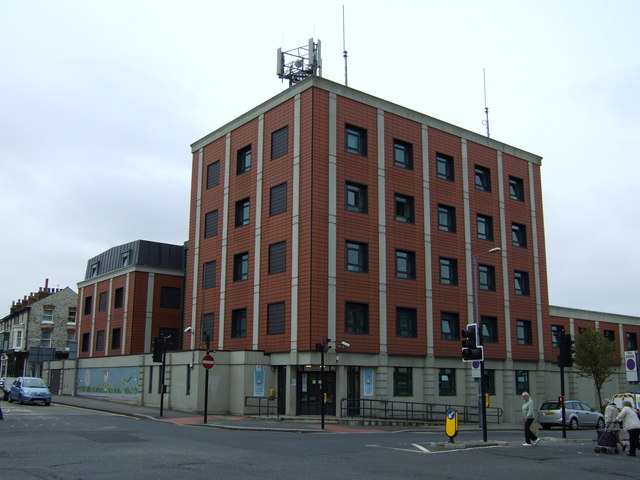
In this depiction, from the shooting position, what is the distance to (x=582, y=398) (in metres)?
47.6

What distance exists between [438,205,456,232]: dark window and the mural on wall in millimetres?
20724

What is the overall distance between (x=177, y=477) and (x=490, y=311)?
3128 cm

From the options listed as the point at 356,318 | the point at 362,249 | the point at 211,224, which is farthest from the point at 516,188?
the point at 211,224

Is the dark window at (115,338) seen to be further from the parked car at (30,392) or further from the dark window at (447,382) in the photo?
the dark window at (447,382)

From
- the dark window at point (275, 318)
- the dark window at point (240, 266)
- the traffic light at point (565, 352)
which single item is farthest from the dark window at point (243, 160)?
the traffic light at point (565, 352)

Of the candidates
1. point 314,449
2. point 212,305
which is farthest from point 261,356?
point 314,449

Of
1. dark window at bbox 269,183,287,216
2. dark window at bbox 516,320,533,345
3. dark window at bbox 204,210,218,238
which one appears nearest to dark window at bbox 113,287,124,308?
dark window at bbox 204,210,218,238

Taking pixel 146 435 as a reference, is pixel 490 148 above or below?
above

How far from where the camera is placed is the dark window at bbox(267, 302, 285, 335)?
34.0m

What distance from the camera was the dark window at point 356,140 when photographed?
35719mm

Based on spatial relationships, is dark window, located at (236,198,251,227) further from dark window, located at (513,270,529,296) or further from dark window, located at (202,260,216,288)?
dark window, located at (513,270,529,296)

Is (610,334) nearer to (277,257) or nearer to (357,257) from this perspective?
(357,257)

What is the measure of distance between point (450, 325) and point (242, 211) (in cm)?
1394

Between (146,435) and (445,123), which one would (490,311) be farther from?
(146,435)
